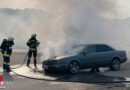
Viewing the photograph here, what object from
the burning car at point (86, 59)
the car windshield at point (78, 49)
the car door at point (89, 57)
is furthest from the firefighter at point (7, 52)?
the car door at point (89, 57)

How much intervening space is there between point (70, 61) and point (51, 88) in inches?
126

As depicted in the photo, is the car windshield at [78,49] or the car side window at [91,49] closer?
the car windshield at [78,49]

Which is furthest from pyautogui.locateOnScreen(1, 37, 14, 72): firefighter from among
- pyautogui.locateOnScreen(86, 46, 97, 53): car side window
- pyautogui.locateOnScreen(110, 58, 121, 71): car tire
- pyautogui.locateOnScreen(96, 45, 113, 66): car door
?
pyautogui.locateOnScreen(110, 58, 121, 71): car tire

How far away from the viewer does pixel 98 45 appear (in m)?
11.8

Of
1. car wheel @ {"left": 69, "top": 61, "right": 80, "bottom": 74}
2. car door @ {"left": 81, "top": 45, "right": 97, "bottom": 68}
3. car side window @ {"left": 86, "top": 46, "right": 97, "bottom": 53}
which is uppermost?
car side window @ {"left": 86, "top": 46, "right": 97, "bottom": 53}

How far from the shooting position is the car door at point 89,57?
1086cm

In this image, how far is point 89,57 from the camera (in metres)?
11.0

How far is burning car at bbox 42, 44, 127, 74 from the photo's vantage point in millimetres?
10349

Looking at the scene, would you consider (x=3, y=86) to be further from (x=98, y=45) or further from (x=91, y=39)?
(x=91, y=39)

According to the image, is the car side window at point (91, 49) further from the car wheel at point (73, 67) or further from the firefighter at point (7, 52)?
the firefighter at point (7, 52)

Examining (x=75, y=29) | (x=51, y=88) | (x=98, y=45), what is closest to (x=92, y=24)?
(x=75, y=29)

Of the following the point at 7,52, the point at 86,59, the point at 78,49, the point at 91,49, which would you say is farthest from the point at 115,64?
the point at 7,52

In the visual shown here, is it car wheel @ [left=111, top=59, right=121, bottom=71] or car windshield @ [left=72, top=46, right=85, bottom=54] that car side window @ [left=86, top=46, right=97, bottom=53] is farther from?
car wheel @ [left=111, top=59, right=121, bottom=71]

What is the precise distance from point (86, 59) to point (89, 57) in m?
0.21
